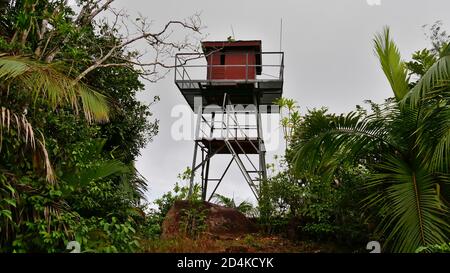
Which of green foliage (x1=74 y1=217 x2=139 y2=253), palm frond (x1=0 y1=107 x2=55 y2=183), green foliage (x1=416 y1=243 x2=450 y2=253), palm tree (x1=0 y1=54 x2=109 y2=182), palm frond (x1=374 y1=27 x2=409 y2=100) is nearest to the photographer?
palm tree (x1=0 y1=54 x2=109 y2=182)

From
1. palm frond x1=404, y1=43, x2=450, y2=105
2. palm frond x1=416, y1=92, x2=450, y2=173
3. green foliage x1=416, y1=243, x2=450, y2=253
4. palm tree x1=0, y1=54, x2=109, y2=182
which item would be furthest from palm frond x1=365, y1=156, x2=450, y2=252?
palm tree x1=0, y1=54, x2=109, y2=182

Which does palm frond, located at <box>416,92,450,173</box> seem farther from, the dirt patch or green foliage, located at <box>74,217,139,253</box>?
the dirt patch

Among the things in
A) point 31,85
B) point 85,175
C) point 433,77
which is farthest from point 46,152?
point 433,77

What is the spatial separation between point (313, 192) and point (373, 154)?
9.49 ft

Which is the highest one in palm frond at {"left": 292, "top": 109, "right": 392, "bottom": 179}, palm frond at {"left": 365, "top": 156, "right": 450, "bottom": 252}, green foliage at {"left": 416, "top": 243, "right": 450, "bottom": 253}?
palm frond at {"left": 292, "top": 109, "right": 392, "bottom": 179}

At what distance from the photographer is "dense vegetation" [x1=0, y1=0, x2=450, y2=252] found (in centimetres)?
487

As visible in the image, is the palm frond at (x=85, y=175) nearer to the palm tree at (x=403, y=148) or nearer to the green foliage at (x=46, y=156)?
the green foliage at (x=46, y=156)

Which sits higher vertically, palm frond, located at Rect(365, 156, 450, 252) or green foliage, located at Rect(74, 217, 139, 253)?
palm frond, located at Rect(365, 156, 450, 252)

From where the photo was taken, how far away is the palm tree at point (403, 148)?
5.54 m

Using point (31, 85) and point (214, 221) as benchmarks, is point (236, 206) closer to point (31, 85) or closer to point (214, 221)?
point (214, 221)

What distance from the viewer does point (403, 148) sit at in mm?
6320

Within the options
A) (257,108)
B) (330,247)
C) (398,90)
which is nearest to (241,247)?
(330,247)
